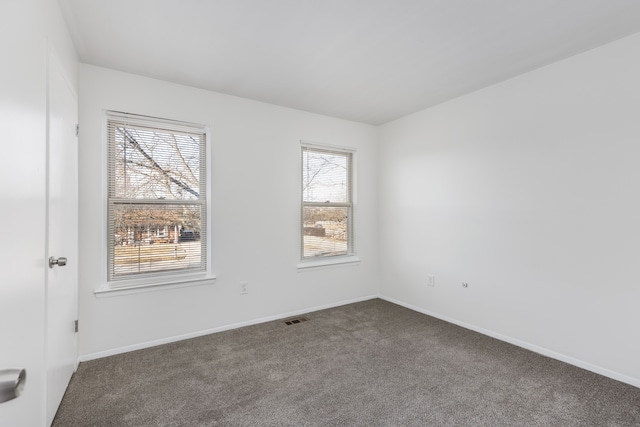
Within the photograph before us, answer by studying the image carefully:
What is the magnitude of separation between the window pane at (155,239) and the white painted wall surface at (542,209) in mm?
2618

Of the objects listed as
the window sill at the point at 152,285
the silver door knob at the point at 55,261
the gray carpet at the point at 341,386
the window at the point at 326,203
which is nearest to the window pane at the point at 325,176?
the window at the point at 326,203

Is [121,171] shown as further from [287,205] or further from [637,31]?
[637,31]

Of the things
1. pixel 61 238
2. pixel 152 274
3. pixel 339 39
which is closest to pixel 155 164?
pixel 152 274

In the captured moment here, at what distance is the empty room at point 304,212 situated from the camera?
1.87 meters

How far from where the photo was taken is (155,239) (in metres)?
2.96

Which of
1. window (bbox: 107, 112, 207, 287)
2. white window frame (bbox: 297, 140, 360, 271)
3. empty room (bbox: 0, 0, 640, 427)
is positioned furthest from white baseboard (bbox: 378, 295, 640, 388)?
window (bbox: 107, 112, 207, 287)

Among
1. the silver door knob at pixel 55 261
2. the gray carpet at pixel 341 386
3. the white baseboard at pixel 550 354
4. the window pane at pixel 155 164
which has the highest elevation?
the window pane at pixel 155 164

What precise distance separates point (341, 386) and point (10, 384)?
2.05 meters

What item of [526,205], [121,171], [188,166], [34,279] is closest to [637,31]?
[526,205]

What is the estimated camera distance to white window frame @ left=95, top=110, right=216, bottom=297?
8.84 ft

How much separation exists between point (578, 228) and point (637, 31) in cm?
144

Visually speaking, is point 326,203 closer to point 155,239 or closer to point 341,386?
point 155,239

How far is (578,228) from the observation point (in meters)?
2.49

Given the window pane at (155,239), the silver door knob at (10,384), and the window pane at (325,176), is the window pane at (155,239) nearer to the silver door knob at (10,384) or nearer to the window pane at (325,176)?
the window pane at (325,176)
